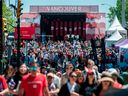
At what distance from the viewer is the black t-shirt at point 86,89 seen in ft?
38.4

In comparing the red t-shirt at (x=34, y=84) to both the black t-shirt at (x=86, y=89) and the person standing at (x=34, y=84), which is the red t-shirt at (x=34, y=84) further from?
the black t-shirt at (x=86, y=89)

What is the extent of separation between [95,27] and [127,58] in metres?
65.4

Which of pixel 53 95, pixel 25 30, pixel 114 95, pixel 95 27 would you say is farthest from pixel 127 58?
pixel 95 27

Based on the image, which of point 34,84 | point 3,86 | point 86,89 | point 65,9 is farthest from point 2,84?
point 65,9

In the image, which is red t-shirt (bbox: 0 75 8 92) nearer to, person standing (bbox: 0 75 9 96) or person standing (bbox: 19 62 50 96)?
person standing (bbox: 0 75 9 96)

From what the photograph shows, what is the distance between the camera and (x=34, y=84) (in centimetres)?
1170

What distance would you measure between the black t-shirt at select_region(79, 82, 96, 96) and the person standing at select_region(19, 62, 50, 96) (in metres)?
0.74

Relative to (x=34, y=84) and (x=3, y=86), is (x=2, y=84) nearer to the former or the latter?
(x=3, y=86)

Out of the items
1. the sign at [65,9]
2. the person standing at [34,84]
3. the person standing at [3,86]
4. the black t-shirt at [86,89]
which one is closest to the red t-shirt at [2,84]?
the person standing at [3,86]

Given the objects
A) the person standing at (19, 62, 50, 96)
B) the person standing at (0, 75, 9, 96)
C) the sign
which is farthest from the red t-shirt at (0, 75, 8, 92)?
the sign

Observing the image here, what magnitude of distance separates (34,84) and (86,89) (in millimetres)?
1015

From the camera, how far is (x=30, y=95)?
11773 millimetres

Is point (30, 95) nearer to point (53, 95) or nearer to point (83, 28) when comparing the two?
point (53, 95)

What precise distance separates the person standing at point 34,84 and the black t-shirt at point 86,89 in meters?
0.74
